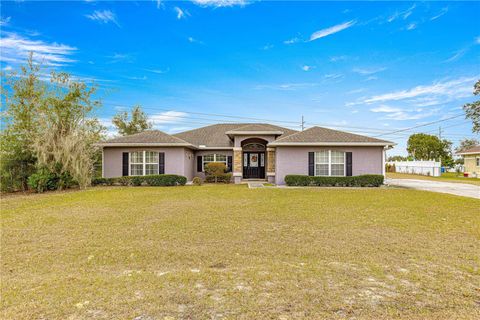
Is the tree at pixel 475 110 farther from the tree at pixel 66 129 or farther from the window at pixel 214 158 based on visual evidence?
the tree at pixel 66 129

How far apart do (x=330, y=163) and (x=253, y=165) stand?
679 cm

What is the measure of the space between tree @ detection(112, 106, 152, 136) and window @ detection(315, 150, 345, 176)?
2663 cm

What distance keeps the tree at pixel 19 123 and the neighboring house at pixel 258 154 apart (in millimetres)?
4340

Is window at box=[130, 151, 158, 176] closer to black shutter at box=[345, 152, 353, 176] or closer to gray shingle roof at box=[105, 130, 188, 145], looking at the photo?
gray shingle roof at box=[105, 130, 188, 145]

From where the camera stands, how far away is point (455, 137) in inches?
2240

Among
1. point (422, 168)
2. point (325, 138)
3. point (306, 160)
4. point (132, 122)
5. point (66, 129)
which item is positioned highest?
point (132, 122)

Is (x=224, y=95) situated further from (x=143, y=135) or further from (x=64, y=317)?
(x=64, y=317)

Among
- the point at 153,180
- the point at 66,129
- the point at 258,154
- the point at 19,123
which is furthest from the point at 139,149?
the point at 258,154

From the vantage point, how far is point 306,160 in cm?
1875

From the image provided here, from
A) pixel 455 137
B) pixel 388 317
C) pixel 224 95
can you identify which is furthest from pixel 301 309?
pixel 455 137

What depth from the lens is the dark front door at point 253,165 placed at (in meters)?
22.9

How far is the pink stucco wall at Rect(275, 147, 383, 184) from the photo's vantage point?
60.8ft

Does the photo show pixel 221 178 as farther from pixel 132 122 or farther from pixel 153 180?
pixel 132 122

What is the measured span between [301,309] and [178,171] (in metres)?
17.5
